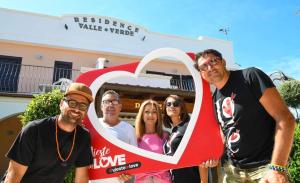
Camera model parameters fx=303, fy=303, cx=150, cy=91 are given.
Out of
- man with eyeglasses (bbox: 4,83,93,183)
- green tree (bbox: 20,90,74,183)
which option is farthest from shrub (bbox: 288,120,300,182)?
green tree (bbox: 20,90,74,183)

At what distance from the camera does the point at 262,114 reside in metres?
2.57

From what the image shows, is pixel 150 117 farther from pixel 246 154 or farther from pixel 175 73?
pixel 175 73

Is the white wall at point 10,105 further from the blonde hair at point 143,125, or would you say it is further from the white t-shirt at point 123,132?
the white t-shirt at point 123,132

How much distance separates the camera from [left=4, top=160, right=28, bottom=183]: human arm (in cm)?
265

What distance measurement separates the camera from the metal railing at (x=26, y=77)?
45.0 ft

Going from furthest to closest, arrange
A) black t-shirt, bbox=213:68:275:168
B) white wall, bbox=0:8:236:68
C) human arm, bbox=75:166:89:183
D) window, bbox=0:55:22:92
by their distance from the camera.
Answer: white wall, bbox=0:8:236:68 < window, bbox=0:55:22:92 < human arm, bbox=75:166:89:183 < black t-shirt, bbox=213:68:275:168

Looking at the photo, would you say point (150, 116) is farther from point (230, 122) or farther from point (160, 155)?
point (230, 122)

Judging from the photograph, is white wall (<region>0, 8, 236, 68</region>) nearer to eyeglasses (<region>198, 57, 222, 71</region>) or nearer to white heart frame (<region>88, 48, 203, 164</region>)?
white heart frame (<region>88, 48, 203, 164</region>)

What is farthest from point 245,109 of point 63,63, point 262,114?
point 63,63

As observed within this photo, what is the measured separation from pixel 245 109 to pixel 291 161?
4363mm

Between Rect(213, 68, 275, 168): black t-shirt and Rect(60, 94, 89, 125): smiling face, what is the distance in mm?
1377

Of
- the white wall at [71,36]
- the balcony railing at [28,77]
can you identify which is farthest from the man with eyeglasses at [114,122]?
the white wall at [71,36]

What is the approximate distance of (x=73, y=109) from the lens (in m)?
2.82

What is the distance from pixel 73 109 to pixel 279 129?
179cm
